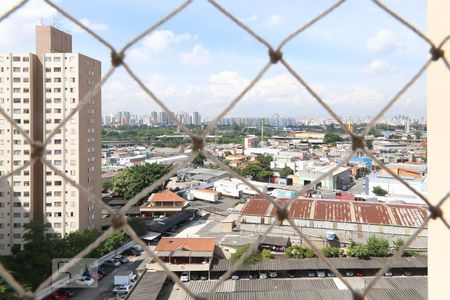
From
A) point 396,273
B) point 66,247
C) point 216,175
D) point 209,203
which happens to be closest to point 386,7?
point 66,247

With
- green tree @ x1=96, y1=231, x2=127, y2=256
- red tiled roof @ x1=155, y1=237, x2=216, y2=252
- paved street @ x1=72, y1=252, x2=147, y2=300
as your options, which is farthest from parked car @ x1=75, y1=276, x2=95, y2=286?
red tiled roof @ x1=155, y1=237, x2=216, y2=252

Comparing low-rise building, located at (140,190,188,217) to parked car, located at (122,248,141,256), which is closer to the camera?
parked car, located at (122,248,141,256)

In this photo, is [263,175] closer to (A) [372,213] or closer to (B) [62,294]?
(A) [372,213]

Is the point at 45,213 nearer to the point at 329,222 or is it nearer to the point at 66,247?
the point at 66,247

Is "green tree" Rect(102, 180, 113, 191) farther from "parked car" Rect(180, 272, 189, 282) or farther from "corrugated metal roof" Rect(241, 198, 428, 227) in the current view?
"parked car" Rect(180, 272, 189, 282)

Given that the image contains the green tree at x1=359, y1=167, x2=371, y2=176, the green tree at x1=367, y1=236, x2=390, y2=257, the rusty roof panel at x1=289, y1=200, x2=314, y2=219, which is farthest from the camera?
the green tree at x1=359, y1=167, x2=371, y2=176
